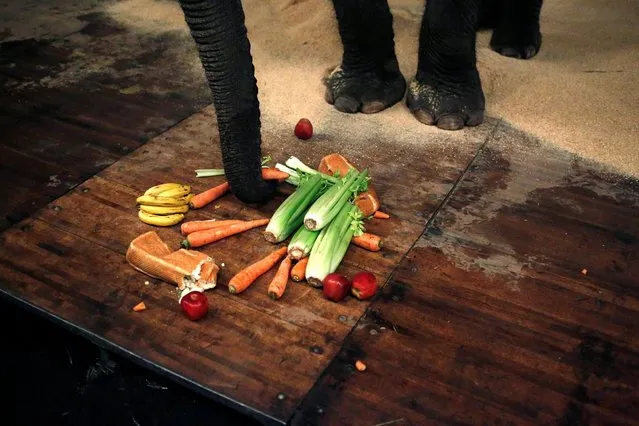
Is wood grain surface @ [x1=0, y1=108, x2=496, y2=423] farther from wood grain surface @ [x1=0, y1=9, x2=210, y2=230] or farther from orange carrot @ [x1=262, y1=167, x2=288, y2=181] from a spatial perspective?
wood grain surface @ [x1=0, y1=9, x2=210, y2=230]

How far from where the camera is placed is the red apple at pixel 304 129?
3.62m

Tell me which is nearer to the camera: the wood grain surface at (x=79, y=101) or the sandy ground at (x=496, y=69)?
the wood grain surface at (x=79, y=101)

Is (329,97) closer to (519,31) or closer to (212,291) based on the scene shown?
(519,31)

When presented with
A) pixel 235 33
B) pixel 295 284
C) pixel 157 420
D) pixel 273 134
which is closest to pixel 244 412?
pixel 157 420

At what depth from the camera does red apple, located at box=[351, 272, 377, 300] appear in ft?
8.41

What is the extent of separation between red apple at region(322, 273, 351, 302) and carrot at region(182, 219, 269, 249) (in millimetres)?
502

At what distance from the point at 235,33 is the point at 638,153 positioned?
2139 mm

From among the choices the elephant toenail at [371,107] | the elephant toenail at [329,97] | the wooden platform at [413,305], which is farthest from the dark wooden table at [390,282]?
the elephant toenail at [329,97]

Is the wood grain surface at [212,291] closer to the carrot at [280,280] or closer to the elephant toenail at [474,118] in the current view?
the carrot at [280,280]

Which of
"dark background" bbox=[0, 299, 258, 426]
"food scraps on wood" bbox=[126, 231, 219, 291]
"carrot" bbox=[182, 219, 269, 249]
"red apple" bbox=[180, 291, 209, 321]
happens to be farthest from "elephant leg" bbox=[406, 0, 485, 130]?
"dark background" bbox=[0, 299, 258, 426]

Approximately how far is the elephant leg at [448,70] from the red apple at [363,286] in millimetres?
1459

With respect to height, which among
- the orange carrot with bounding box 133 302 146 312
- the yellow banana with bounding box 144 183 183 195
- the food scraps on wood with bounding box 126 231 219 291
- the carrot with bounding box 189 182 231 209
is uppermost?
the food scraps on wood with bounding box 126 231 219 291

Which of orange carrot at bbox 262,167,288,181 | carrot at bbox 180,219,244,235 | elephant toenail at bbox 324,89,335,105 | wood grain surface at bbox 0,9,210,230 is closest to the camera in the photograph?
carrot at bbox 180,219,244,235

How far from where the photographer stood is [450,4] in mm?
3697
